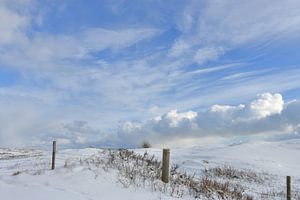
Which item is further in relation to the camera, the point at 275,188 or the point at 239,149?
the point at 239,149

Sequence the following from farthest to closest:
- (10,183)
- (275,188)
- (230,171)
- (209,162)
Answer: (209,162) < (230,171) < (275,188) < (10,183)

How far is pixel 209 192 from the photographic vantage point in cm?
1548

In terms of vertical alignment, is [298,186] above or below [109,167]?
below

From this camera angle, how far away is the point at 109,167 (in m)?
16.2

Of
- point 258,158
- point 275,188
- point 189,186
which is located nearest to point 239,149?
point 258,158

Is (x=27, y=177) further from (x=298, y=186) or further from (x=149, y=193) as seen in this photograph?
(x=298, y=186)

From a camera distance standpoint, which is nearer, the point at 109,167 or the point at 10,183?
the point at 10,183

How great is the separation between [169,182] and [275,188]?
1086 cm

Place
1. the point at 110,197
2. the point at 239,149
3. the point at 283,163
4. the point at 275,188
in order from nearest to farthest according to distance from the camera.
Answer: the point at 110,197
the point at 275,188
the point at 283,163
the point at 239,149

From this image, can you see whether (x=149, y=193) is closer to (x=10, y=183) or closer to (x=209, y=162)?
(x=10, y=183)

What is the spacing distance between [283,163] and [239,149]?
5.23 meters

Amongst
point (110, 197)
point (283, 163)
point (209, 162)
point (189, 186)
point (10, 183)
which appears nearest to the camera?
point (110, 197)

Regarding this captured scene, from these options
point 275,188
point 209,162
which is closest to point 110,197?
point 275,188

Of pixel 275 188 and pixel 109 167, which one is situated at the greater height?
pixel 109 167
